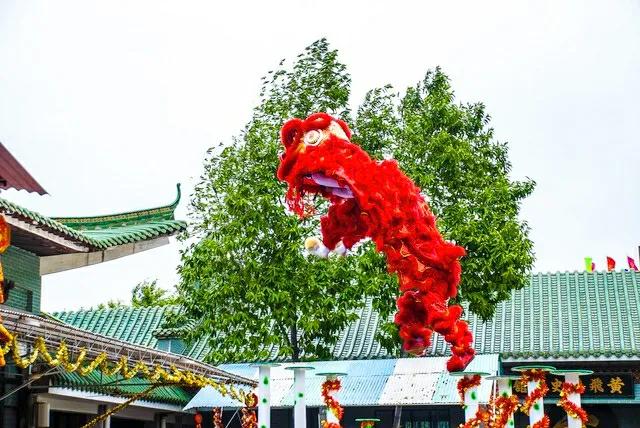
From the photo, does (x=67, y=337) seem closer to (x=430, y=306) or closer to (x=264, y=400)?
(x=264, y=400)

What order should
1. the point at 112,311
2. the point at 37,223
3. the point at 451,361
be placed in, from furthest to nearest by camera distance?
1. the point at 112,311
2. the point at 37,223
3. the point at 451,361

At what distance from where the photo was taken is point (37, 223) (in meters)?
14.7

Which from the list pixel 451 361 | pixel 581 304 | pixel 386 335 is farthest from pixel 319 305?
pixel 451 361

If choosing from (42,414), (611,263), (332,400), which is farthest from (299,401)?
(611,263)

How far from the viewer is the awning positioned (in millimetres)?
18062

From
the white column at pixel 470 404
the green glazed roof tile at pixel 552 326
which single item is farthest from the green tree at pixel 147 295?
the white column at pixel 470 404

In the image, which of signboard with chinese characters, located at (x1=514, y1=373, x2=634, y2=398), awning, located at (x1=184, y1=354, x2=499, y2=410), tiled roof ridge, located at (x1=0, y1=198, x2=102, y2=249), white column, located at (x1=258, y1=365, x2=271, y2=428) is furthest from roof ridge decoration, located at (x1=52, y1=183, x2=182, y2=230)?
signboard with chinese characters, located at (x1=514, y1=373, x2=634, y2=398)

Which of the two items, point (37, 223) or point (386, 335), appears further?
point (386, 335)

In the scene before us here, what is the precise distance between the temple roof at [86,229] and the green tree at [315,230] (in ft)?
3.89

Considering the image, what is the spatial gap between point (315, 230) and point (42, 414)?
6.12 metres

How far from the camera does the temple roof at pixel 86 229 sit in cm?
1452

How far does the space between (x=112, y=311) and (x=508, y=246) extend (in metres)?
13.1

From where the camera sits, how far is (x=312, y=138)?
9141 millimetres

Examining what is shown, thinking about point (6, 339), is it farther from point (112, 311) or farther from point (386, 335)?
point (112, 311)
